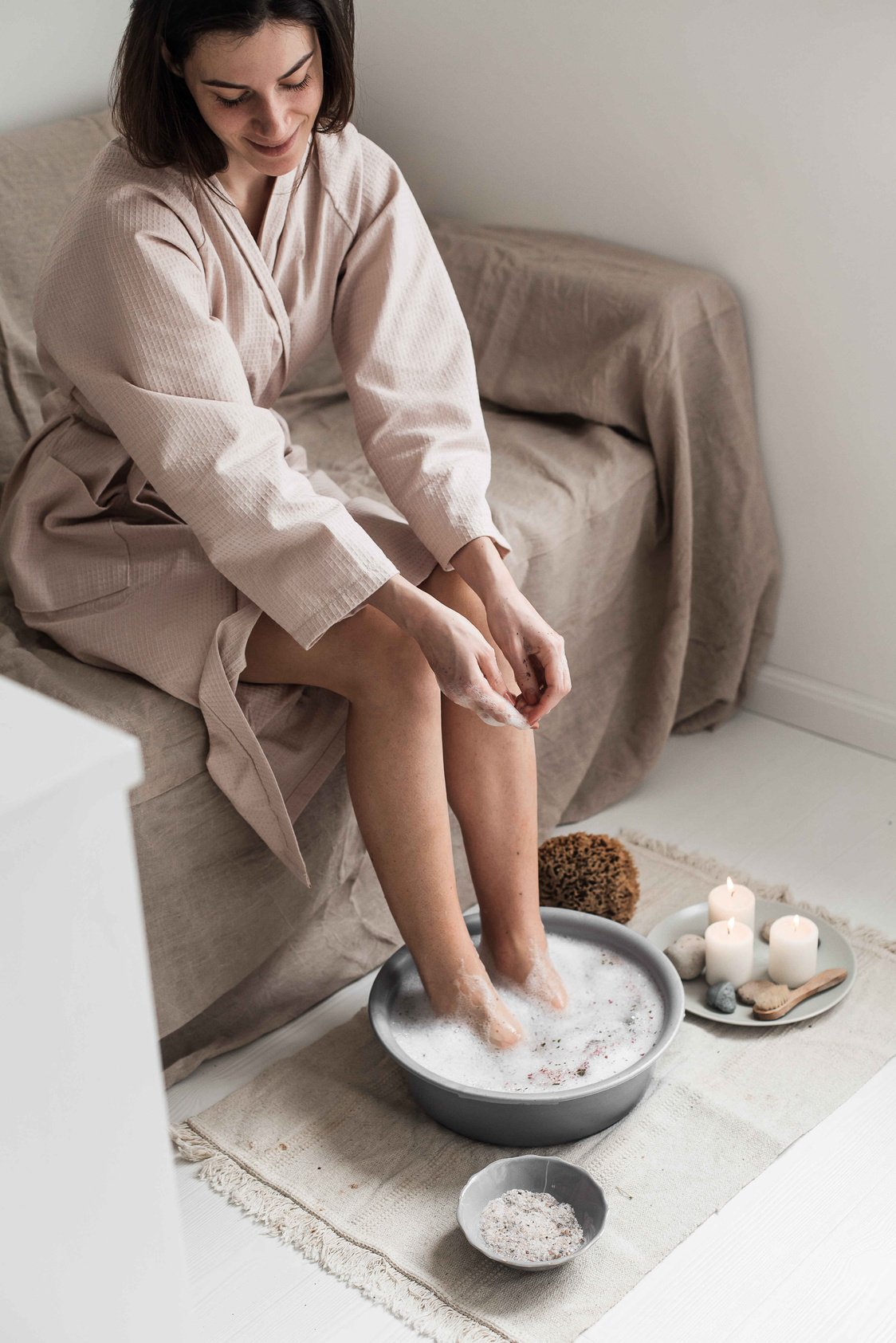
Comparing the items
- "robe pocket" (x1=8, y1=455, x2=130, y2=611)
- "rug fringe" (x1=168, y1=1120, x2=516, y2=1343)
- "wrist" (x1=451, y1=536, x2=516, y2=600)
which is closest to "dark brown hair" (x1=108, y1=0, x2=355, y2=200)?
"robe pocket" (x1=8, y1=455, x2=130, y2=611)

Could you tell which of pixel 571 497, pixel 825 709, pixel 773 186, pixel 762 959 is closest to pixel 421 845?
pixel 762 959

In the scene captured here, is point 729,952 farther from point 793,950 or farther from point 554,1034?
point 554,1034

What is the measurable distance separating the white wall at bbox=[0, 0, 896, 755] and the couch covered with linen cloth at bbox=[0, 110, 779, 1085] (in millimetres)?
60

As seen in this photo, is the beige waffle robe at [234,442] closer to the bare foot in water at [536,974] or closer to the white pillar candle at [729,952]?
the bare foot in water at [536,974]

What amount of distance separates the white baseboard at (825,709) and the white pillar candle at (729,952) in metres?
0.62

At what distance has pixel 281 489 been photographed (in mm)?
Result: 1367

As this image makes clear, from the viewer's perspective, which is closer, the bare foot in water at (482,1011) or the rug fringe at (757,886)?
the bare foot in water at (482,1011)

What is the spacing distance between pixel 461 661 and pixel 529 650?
15 cm

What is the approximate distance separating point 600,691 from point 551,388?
46 centimetres

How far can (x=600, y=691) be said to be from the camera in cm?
200

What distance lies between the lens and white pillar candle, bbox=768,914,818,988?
1599mm

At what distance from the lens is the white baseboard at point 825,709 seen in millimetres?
2125

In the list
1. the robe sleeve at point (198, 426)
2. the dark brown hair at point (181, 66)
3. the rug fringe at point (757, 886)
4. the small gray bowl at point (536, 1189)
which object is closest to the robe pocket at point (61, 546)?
the robe sleeve at point (198, 426)

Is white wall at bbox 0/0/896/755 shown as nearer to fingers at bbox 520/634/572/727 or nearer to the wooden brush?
the wooden brush
